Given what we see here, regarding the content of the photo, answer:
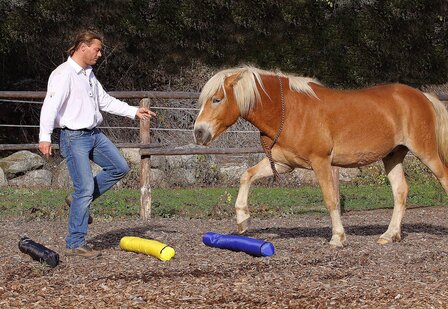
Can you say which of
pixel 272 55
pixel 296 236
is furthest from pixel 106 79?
pixel 296 236

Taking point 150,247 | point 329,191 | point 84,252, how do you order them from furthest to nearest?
point 329,191 → point 84,252 → point 150,247

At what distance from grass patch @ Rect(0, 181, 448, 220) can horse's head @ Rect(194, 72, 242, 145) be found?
3803mm

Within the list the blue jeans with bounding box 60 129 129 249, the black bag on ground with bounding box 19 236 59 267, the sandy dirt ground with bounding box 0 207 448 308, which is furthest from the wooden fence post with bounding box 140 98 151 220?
the black bag on ground with bounding box 19 236 59 267

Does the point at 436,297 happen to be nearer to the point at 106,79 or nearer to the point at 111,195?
the point at 111,195

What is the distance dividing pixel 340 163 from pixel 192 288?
2707 mm

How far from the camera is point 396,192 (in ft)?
28.9

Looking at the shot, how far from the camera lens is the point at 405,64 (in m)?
19.5

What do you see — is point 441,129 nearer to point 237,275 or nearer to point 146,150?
point 237,275

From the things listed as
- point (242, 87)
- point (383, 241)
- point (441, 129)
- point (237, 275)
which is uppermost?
point (242, 87)

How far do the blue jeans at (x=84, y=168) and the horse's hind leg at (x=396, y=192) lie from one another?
106 inches

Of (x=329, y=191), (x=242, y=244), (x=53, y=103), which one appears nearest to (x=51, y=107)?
(x=53, y=103)

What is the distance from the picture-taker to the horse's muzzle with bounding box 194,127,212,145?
25.1 ft

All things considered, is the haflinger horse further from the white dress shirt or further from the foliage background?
the foliage background

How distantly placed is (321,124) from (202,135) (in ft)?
3.76
